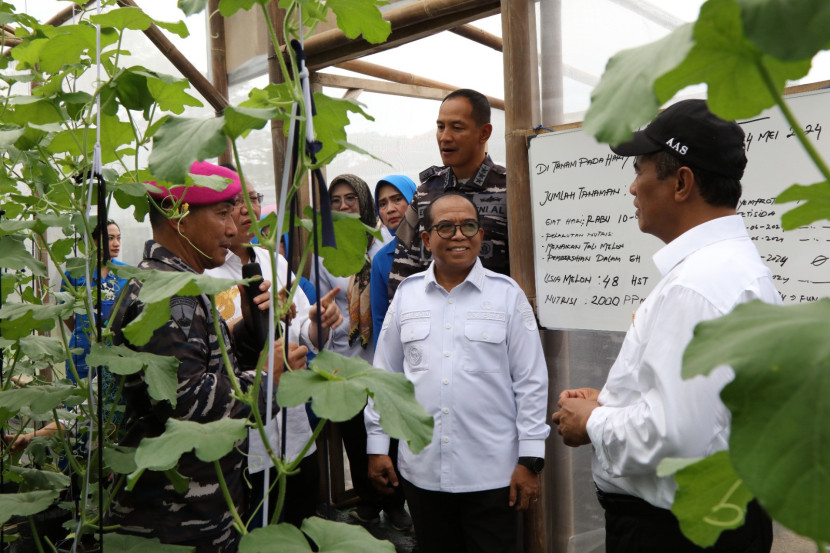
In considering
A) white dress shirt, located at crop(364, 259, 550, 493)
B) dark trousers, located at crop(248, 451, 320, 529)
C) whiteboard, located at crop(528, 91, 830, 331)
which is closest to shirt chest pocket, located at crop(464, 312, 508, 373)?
white dress shirt, located at crop(364, 259, 550, 493)

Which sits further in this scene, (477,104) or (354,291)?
(354,291)

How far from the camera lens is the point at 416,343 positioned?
262 cm

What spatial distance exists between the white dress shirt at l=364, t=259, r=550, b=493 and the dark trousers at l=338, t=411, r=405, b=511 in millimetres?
1374

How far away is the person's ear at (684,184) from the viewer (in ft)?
5.29

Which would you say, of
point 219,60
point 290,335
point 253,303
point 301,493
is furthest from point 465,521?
point 219,60

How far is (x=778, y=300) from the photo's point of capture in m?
1.57

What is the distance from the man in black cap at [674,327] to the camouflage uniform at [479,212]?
4.04 feet

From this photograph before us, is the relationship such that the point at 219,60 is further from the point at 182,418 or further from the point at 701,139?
the point at 701,139

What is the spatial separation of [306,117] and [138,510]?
47.4 inches

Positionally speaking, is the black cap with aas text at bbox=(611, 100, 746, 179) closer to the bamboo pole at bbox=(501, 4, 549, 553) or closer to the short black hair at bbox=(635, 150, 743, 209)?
the short black hair at bbox=(635, 150, 743, 209)

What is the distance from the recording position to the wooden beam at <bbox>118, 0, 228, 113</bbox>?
12.3 ft

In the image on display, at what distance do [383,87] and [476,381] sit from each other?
217 cm

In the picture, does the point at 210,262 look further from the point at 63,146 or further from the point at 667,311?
the point at 667,311

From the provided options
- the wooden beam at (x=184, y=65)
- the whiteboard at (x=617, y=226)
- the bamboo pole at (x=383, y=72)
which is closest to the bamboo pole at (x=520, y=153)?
the whiteboard at (x=617, y=226)
